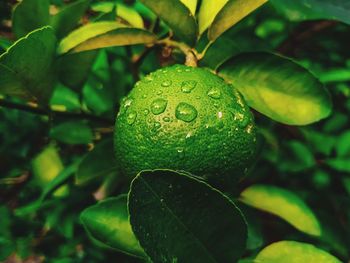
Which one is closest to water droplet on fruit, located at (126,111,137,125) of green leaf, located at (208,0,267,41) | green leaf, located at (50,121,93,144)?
green leaf, located at (208,0,267,41)

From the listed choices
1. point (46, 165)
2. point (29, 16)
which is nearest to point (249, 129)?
point (29, 16)

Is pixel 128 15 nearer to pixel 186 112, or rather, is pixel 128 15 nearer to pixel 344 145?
pixel 186 112

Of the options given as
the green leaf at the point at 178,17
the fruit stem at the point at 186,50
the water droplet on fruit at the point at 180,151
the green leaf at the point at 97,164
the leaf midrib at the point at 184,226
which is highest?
the green leaf at the point at 178,17

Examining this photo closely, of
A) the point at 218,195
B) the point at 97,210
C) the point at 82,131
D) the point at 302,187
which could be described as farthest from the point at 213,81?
the point at 302,187

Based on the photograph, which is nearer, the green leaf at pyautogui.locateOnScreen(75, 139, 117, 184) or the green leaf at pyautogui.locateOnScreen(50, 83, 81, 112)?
the green leaf at pyautogui.locateOnScreen(75, 139, 117, 184)

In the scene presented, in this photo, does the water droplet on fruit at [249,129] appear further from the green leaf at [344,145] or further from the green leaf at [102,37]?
the green leaf at [344,145]

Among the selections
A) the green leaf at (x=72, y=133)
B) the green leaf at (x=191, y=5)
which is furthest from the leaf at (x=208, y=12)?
the green leaf at (x=72, y=133)

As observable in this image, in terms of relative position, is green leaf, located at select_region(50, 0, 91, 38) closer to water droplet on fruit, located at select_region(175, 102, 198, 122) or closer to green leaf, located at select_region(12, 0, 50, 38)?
green leaf, located at select_region(12, 0, 50, 38)
